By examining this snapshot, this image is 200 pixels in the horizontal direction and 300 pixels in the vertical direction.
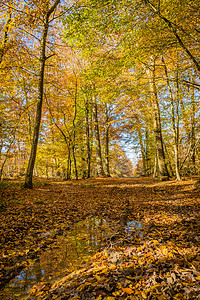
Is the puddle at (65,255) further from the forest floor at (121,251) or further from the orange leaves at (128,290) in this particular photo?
the orange leaves at (128,290)

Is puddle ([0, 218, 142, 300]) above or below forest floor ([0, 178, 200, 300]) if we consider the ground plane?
below

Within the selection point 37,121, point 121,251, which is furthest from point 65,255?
point 37,121

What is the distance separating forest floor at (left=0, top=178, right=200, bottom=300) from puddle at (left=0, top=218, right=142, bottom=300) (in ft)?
0.34

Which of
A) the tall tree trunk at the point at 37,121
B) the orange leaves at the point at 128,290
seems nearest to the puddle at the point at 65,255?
the orange leaves at the point at 128,290

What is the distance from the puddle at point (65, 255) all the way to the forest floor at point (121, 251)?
10 centimetres

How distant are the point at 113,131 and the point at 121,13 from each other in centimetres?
1633

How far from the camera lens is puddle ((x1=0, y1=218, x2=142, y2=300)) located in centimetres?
215

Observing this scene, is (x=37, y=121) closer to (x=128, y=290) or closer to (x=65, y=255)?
(x=65, y=255)

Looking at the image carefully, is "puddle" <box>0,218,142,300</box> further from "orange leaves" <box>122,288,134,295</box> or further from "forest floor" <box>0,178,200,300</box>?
"orange leaves" <box>122,288,134,295</box>

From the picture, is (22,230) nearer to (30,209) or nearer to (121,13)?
(30,209)

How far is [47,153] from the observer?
1291 centimetres

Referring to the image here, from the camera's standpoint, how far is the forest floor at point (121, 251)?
1870mm

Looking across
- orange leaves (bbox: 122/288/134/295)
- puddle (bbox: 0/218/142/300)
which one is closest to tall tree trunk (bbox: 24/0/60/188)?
puddle (bbox: 0/218/142/300)

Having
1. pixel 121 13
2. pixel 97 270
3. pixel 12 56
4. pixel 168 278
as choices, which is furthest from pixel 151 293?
pixel 12 56
